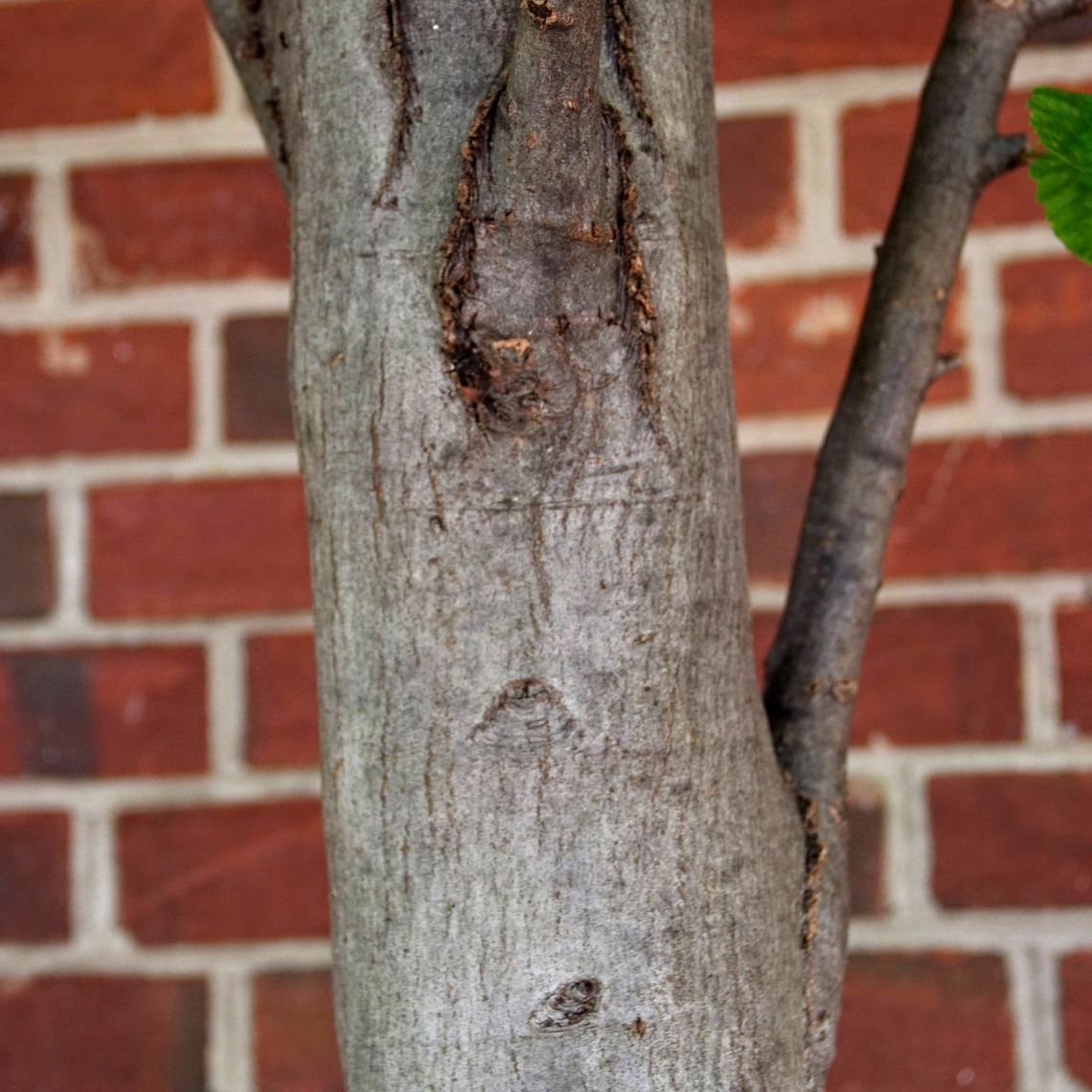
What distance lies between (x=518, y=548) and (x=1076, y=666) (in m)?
0.49

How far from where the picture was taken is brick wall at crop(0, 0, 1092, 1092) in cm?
68

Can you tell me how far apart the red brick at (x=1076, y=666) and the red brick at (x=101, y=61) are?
21.9 inches

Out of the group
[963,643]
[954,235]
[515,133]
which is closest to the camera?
[515,133]

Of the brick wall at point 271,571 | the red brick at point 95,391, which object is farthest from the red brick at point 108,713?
the red brick at point 95,391

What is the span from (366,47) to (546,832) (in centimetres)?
18

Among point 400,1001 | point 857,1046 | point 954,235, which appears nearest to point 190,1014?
point 857,1046

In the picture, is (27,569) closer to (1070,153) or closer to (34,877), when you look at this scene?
(34,877)

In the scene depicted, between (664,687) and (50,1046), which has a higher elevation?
(664,687)

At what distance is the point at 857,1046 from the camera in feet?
2.24

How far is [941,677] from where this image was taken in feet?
2.24

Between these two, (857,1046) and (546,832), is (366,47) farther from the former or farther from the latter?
(857,1046)

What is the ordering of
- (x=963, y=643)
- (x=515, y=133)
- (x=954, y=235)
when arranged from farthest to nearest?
(x=963, y=643) < (x=954, y=235) < (x=515, y=133)

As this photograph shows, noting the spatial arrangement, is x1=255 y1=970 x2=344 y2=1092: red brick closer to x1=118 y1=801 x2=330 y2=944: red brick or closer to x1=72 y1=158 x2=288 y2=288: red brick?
x1=118 y1=801 x2=330 y2=944: red brick

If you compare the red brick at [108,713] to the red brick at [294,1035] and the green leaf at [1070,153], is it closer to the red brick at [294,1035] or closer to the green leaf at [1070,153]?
the red brick at [294,1035]
